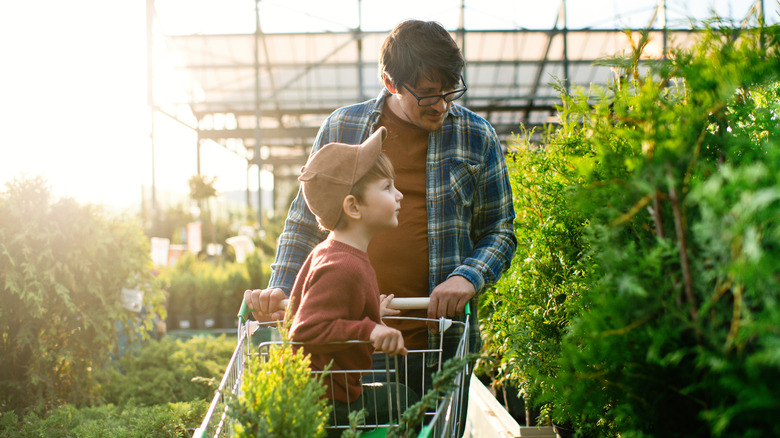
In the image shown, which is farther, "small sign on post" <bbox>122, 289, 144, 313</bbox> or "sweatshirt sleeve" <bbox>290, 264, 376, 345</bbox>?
"small sign on post" <bbox>122, 289, 144, 313</bbox>

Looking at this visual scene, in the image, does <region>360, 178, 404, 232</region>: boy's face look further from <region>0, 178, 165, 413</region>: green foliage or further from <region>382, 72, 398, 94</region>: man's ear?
<region>0, 178, 165, 413</region>: green foliage

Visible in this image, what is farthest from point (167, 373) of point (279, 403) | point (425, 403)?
point (425, 403)

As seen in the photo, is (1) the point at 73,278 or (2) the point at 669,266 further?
(1) the point at 73,278

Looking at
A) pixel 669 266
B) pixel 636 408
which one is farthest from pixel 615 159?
pixel 636 408

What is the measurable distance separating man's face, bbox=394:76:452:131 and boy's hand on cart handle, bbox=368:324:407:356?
0.94 m

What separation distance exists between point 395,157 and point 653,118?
4.30 ft

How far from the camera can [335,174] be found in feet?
5.57

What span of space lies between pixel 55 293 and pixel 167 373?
2.97 ft

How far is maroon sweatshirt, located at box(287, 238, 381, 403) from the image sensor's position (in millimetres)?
1456

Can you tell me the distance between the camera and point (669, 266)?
3.36 feet

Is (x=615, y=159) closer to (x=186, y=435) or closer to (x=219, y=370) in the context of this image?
(x=186, y=435)

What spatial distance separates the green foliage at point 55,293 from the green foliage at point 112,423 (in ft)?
1.92

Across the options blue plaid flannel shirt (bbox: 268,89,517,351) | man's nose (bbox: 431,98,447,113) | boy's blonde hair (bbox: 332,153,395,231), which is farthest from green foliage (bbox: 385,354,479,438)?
man's nose (bbox: 431,98,447,113)

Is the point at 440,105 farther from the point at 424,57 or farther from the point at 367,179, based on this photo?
the point at 367,179
